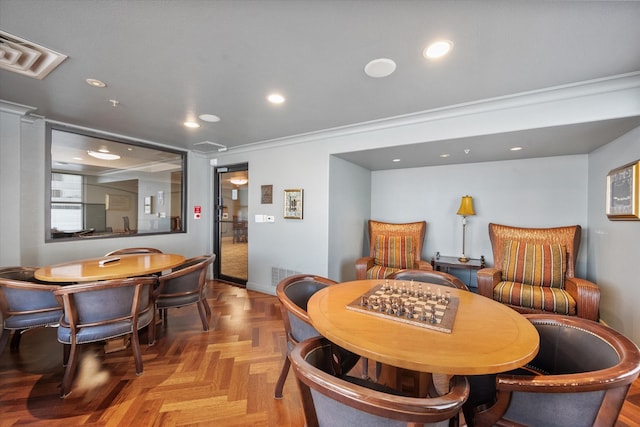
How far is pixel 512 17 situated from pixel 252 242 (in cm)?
390

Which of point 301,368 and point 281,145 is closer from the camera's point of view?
point 301,368

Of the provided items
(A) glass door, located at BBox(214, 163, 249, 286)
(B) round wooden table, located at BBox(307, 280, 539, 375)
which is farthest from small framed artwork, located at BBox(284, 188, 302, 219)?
(B) round wooden table, located at BBox(307, 280, 539, 375)

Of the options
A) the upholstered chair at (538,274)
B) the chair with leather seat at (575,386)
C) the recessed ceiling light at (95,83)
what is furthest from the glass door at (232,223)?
the chair with leather seat at (575,386)

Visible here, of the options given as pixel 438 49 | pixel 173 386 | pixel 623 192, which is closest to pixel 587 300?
pixel 623 192

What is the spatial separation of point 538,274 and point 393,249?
5.33 feet

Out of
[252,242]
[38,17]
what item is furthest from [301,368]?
[252,242]

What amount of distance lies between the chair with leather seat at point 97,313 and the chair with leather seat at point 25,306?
281 millimetres

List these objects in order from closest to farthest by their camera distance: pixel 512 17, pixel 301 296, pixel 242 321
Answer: pixel 512 17 < pixel 301 296 < pixel 242 321

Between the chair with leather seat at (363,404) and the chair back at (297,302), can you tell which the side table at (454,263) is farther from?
the chair with leather seat at (363,404)

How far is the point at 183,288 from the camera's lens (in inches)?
98.9

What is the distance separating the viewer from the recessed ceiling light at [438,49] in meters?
1.55

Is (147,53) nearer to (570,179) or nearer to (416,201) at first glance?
(416,201)

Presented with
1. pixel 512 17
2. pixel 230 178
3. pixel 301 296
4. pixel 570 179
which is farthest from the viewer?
pixel 230 178

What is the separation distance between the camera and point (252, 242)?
13.8 ft
